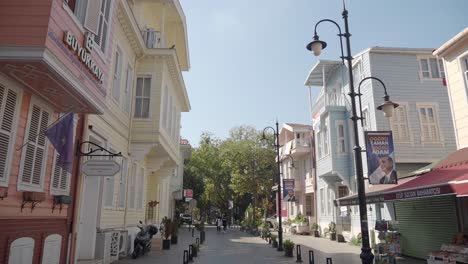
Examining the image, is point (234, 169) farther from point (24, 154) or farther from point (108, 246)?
point (24, 154)

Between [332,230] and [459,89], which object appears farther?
[332,230]

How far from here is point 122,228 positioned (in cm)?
1443

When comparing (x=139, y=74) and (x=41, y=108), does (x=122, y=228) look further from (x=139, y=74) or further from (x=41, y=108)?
(x=41, y=108)

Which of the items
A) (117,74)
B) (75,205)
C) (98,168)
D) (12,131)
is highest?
(117,74)

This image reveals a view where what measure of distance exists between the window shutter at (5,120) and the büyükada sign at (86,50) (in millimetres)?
1421

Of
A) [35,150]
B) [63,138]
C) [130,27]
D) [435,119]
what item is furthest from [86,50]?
[435,119]

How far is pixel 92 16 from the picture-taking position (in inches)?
318

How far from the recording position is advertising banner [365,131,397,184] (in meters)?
9.83

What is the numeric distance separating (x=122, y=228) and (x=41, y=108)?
788 centimetres

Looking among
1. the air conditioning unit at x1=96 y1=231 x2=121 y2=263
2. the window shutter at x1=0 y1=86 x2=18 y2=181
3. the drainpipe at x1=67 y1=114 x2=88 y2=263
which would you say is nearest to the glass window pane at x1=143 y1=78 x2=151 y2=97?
the drainpipe at x1=67 y1=114 x2=88 y2=263

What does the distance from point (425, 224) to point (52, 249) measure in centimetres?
1347

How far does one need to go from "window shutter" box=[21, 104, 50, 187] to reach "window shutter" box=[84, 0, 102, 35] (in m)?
2.05

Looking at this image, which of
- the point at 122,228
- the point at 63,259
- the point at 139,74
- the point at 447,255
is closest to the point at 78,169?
the point at 63,259

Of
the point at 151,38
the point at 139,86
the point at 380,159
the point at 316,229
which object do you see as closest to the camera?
the point at 380,159
